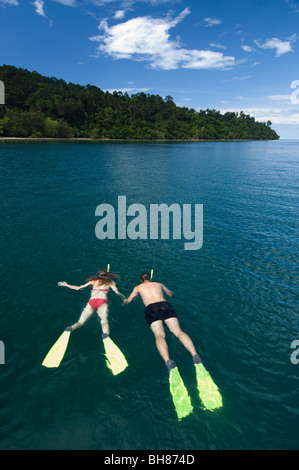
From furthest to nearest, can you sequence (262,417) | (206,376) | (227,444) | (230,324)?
(230,324)
(206,376)
(262,417)
(227,444)

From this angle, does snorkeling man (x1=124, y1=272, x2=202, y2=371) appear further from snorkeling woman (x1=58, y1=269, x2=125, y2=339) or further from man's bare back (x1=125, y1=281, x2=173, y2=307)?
snorkeling woman (x1=58, y1=269, x2=125, y2=339)

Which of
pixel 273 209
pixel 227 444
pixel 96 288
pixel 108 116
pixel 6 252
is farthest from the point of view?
pixel 108 116

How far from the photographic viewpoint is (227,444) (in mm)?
6141

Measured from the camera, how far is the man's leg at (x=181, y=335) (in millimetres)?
8294

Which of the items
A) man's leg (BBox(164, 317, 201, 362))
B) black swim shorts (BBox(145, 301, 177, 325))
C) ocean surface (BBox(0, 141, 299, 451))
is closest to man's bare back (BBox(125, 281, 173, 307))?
black swim shorts (BBox(145, 301, 177, 325))

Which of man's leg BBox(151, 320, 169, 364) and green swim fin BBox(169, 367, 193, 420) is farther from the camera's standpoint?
man's leg BBox(151, 320, 169, 364)

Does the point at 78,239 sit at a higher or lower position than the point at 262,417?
higher

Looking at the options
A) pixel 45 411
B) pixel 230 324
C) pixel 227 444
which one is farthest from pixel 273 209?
pixel 45 411

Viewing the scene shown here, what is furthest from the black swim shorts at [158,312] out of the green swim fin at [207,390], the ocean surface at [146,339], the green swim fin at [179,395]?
the green swim fin at [207,390]

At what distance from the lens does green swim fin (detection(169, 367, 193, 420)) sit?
264 inches

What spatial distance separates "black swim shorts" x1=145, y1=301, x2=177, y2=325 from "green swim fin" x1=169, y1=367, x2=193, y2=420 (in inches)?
86.9

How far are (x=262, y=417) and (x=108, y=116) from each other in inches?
8313

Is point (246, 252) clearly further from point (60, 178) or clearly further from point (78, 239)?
point (60, 178)

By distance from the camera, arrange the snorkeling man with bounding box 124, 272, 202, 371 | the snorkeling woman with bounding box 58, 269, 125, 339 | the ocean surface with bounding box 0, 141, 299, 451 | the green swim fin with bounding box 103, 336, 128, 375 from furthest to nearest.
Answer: the snorkeling woman with bounding box 58, 269, 125, 339
the snorkeling man with bounding box 124, 272, 202, 371
the green swim fin with bounding box 103, 336, 128, 375
the ocean surface with bounding box 0, 141, 299, 451
